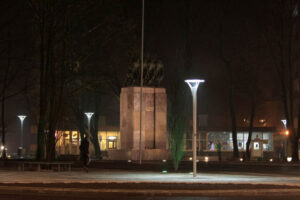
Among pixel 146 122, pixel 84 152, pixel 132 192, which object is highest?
pixel 146 122

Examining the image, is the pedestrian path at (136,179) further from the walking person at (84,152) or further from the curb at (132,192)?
the walking person at (84,152)

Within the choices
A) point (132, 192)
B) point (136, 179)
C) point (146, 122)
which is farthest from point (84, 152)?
point (132, 192)

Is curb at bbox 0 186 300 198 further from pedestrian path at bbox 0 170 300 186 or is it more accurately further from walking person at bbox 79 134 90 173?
walking person at bbox 79 134 90 173

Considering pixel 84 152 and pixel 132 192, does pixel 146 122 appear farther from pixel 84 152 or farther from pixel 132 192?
pixel 132 192

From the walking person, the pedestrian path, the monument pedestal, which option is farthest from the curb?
the monument pedestal

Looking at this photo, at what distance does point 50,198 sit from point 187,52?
3352 centimetres

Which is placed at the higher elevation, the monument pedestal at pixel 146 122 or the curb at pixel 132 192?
the monument pedestal at pixel 146 122

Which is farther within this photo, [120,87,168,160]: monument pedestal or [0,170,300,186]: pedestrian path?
[120,87,168,160]: monument pedestal

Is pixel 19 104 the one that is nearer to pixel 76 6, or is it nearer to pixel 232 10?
pixel 232 10

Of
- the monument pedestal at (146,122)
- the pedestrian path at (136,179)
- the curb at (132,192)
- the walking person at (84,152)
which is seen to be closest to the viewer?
the curb at (132,192)

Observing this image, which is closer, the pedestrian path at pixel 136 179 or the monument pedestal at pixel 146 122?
the pedestrian path at pixel 136 179

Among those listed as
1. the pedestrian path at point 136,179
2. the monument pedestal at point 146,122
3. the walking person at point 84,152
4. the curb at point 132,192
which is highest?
the monument pedestal at point 146,122

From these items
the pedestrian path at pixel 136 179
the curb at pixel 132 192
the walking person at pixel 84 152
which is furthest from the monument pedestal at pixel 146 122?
the curb at pixel 132 192

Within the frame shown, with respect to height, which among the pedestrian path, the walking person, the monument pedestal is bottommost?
the pedestrian path
